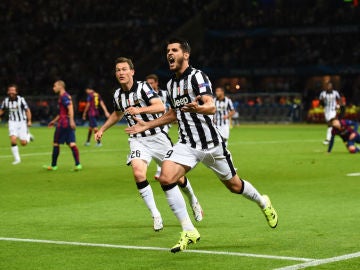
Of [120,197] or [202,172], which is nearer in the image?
[120,197]

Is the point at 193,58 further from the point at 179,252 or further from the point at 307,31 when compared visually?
the point at 179,252

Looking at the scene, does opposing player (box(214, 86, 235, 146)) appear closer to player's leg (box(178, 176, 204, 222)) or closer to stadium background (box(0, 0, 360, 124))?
player's leg (box(178, 176, 204, 222))

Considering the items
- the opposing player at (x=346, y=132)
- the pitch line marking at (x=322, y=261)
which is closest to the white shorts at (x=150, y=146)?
the pitch line marking at (x=322, y=261)

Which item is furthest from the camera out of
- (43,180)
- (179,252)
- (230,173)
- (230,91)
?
(230,91)

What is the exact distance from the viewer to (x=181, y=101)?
10.1m

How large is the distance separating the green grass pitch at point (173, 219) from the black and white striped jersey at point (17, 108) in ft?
5.78

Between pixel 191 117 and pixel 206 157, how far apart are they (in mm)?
514

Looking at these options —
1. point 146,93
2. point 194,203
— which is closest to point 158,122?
point 194,203

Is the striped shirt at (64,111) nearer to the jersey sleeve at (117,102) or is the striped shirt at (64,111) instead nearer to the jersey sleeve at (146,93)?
the jersey sleeve at (117,102)

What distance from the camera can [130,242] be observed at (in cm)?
1041

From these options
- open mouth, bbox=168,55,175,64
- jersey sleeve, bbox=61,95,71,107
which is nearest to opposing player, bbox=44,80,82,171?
jersey sleeve, bbox=61,95,71,107

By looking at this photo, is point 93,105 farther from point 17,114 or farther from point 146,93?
point 146,93

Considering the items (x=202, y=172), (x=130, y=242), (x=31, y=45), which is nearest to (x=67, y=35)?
(x=31, y=45)

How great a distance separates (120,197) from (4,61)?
1960 inches
